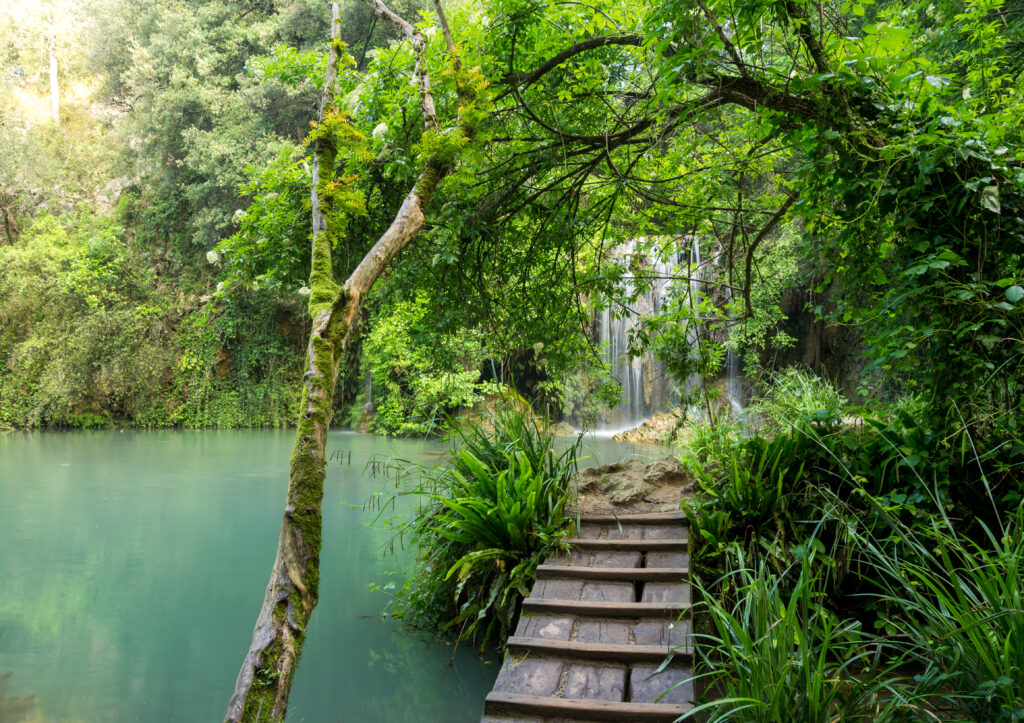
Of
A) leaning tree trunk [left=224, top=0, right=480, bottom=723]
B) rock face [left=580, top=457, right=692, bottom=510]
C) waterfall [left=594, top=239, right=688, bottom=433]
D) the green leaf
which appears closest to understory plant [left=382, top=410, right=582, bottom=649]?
rock face [left=580, top=457, right=692, bottom=510]

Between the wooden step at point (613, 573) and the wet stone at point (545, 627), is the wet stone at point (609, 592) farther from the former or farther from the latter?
the wet stone at point (545, 627)

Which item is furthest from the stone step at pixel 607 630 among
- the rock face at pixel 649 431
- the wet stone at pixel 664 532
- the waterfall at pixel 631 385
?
the waterfall at pixel 631 385

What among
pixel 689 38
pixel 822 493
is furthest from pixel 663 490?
pixel 689 38

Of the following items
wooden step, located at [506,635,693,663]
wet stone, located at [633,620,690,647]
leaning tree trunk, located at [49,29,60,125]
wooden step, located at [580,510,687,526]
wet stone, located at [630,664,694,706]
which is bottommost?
wet stone, located at [630,664,694,706]

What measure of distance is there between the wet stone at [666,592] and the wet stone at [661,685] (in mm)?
479

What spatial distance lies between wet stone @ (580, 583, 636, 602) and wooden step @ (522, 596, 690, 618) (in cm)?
8

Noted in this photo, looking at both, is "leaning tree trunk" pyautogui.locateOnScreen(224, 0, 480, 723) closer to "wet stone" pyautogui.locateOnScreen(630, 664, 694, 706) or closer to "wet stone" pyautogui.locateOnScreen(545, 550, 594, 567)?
"wet stone" pyautogui.locateOnScreen(630, 664, 694, 706)

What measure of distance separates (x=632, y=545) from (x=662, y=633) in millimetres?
777

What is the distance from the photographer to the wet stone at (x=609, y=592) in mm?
3105

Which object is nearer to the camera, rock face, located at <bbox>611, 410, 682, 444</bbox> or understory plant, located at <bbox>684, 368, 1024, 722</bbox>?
understory plant, located at <bbox>684, 368, 1024, 722</bbox>

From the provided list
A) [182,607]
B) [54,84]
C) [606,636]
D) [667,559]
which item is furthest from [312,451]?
[54,84]

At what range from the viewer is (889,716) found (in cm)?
203

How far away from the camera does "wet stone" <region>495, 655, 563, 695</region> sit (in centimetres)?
251

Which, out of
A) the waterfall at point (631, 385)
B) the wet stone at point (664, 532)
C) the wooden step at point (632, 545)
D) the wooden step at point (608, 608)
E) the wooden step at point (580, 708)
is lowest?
the wooden step at point (580, 708)
